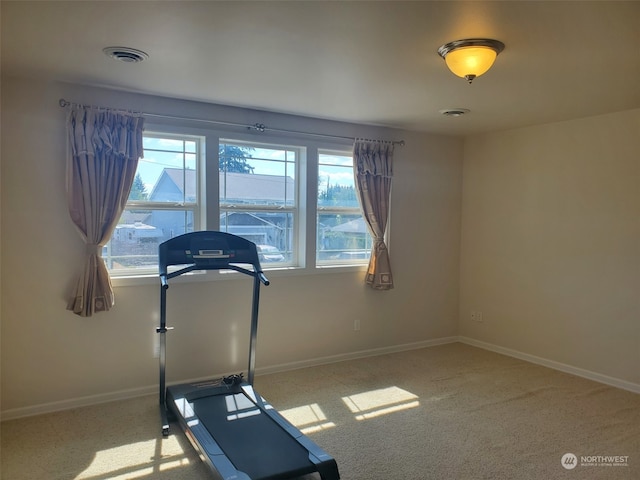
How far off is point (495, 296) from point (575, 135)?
6.19ft

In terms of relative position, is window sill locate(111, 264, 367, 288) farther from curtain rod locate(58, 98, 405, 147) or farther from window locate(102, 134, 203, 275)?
curtain rod locate(58, 98, 405, 147)

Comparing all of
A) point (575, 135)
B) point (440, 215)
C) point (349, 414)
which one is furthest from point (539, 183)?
point (349, 414)

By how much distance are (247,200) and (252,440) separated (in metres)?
2.23

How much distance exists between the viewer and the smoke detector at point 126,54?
8.82 feet

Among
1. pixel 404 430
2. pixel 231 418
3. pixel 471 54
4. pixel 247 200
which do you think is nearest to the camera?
pixel 471 54

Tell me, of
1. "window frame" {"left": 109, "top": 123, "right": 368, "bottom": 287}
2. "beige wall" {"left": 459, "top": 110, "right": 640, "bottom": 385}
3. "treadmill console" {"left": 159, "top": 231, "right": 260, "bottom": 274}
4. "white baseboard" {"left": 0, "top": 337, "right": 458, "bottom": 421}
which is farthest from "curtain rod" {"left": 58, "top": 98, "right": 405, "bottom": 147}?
"white baseboard" {"left": 0, "top": 337, "right": 458, "bottom": 421}

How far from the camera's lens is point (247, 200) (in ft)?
14.2

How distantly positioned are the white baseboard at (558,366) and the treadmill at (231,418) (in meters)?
2.92

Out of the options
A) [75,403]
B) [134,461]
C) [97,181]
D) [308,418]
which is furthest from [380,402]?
[97,181]

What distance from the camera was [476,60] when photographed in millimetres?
2512

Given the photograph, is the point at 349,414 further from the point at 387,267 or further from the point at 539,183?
the point at 539,183

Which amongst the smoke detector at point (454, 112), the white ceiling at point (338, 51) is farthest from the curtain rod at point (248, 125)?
the smoke detector at point (454, 112)

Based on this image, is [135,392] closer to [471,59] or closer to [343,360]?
[343,360]

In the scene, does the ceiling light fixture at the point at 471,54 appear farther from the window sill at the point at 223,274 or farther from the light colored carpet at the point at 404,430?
the window sill at the point at 223,274
